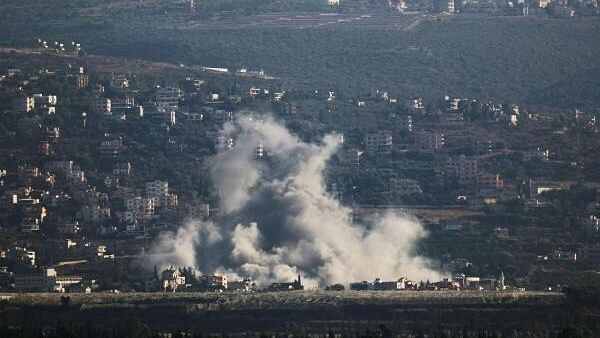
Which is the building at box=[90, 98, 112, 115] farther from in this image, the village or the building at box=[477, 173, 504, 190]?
the building at box=[477, 173, 504, 190]

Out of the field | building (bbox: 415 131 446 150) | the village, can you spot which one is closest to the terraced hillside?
the village

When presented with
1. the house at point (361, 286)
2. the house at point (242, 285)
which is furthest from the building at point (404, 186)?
the house at point (361, 286)

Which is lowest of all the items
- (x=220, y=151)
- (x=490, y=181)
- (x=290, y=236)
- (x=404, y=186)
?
(x=404, y=186)

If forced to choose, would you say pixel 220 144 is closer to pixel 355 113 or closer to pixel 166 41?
pixel 355 113

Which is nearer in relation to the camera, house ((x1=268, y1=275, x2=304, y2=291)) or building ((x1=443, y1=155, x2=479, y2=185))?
house ((x1=268, y1=275, x2=304, y2=291))

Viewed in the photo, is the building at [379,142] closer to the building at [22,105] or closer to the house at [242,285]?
the building at [22,105]

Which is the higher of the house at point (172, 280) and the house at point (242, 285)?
the house at point (172, 280)

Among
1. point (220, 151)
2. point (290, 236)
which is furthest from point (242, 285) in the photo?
point (220, 151)

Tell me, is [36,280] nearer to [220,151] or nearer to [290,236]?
[290,236]
